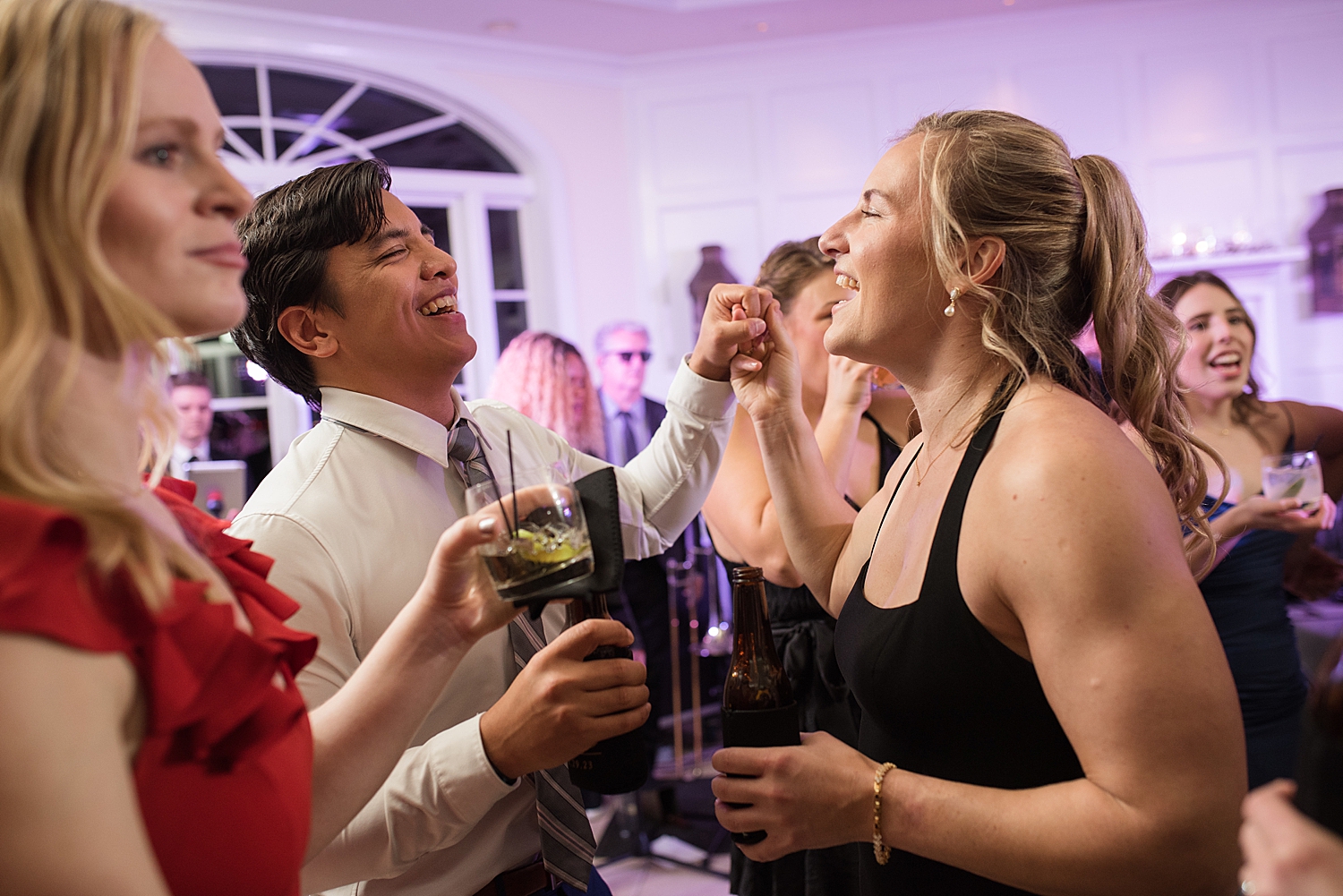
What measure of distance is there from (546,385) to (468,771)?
320 cm

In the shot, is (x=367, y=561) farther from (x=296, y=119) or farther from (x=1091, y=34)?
(x=1091, y=34)

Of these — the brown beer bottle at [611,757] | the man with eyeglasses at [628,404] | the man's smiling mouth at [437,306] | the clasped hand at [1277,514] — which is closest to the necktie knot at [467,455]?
the man's smiling mouth at [437,306]

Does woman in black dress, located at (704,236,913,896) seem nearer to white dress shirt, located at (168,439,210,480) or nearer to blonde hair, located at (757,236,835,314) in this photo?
blonde hair, located at (757,236,835,314)

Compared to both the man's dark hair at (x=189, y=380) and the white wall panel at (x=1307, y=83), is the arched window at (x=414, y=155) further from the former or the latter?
the white wall panel at (x=1307, y=83)

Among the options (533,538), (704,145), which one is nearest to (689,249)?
(704,145)

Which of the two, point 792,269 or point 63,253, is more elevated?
point 792,269

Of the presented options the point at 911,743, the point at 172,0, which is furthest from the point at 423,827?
the point at 172,0

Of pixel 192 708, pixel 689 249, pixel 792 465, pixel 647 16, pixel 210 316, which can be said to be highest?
pixel 647 16

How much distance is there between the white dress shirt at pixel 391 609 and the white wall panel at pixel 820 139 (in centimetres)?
519

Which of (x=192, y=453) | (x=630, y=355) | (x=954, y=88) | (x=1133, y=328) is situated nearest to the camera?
(x=1133, y=328)

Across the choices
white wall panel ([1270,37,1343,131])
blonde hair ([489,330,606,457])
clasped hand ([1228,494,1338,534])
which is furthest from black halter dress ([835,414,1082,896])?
white wall panel ([1270,37,1343,131])

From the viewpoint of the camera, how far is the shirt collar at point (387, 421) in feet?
4.84

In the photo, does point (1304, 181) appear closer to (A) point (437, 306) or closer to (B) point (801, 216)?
(B) point (801, 216)

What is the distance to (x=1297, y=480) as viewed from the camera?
229 cm
